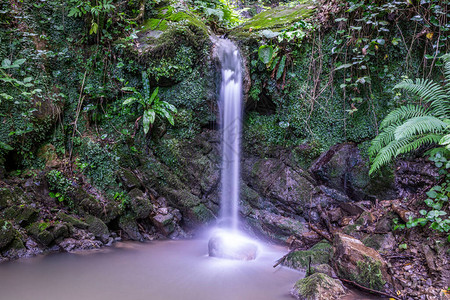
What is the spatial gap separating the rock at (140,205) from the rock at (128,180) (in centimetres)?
15

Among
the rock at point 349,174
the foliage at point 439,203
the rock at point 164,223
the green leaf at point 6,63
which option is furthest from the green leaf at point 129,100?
the foliage at point 439,203

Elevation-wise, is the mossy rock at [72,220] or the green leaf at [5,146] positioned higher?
the green leaf at [5,146]

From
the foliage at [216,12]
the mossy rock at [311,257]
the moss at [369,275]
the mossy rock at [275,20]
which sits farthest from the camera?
the foliage at [216,12]

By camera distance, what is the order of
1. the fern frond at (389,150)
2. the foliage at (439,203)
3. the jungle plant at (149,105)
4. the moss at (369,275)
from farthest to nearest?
the jungle plant at (149,105)
the fern frond at (389,150)
the foliage at (439,203)
the moss at (369,275)

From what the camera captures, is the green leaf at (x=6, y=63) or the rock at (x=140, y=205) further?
the rock at (x=140, y=205)

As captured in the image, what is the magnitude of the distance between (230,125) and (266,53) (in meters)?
1.69

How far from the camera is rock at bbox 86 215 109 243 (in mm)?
4367

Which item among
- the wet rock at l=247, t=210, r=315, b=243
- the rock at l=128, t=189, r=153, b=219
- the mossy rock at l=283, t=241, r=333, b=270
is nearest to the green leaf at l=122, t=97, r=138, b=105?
the rock at l=128, t=189, r=153, b=219

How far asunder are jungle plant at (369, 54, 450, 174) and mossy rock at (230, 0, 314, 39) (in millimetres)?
2761

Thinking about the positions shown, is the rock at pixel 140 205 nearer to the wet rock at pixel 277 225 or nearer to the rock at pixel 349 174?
the wet rock at pixel 277 225

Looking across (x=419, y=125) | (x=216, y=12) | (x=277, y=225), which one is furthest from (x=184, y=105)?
(x=419, y=125)

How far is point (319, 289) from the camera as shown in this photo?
2695 mm

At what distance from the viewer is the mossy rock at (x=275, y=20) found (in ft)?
18.3

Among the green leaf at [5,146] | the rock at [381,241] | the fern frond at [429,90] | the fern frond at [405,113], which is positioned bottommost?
the rock at [381,241]
